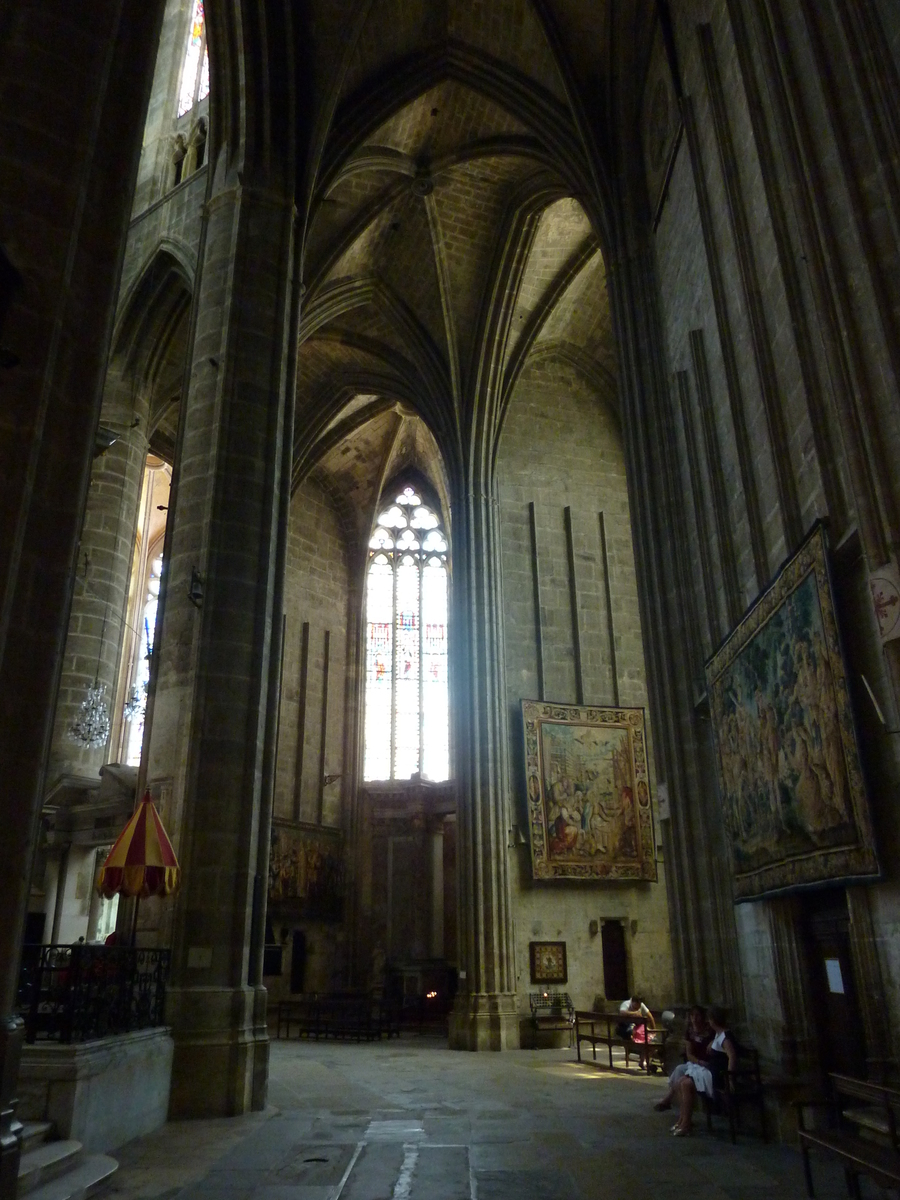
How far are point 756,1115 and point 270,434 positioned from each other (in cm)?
911

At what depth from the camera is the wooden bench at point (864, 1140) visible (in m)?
4.71

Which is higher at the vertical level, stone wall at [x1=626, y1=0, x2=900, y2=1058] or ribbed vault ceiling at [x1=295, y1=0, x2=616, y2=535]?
ribbed vault ceiling at [x1=295, y1=0, x2=616, y2=535]

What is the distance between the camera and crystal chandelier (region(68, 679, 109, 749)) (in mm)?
15305

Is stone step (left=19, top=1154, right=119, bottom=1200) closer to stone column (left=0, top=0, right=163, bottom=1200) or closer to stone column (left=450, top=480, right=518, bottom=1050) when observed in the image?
stone column (left=0, top=0, right=163, bottom=1200)

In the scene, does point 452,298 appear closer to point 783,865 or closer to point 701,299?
point 701,299

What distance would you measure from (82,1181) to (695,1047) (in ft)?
16.8

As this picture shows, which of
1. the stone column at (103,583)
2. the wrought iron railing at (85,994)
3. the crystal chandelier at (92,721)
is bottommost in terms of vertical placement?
A: the wrought iron railing at (85,994)

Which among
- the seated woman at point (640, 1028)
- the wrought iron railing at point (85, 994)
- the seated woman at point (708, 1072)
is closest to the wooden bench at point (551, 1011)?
the seated woman at point (640, 1028)

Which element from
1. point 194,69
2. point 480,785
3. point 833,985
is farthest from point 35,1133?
point 194,69

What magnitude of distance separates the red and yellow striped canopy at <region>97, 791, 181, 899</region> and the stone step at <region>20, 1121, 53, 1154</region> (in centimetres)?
279

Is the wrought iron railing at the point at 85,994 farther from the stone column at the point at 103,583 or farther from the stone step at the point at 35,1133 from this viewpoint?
the stone column at the point at 103,583

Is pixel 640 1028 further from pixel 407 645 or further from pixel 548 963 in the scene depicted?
pixel 407 645

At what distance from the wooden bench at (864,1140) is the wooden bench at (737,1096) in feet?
3.54

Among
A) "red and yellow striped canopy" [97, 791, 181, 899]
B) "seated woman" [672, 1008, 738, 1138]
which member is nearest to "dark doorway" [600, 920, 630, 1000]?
"seated woman" [672, 1008, 738, 1138]
